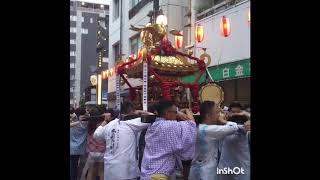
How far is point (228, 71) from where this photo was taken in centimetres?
875

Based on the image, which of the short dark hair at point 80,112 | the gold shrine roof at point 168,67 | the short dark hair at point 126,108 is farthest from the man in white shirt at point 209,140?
the gold shrine roof at point 168,67

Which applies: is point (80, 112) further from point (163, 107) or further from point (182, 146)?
point (182, 146)

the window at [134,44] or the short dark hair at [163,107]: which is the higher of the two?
the window at [134,44]

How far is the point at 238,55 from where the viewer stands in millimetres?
8844

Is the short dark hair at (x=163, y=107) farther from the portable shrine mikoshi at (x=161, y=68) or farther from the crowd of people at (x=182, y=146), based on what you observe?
the portable shrine mikoshi at (x=161, y=68)

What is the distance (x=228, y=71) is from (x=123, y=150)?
16.9 feet

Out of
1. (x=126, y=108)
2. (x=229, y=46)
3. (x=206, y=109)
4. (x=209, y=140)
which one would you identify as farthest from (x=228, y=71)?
(x=209, y=140)

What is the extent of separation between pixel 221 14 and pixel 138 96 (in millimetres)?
3192

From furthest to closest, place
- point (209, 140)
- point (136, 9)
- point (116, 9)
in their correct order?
point (136, 9) < point (116, 9) < point (209, 140)

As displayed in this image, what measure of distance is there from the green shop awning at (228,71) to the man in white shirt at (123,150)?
404 cm

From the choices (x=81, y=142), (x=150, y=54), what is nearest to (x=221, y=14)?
(x=150, y=54)

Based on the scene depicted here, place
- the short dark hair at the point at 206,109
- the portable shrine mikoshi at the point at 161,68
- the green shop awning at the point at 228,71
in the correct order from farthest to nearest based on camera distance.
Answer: the green shop awning at the point at 228,71 < the portable shrine mikoshi at the point at 161,68 < the short dark hair at the point at 206,109

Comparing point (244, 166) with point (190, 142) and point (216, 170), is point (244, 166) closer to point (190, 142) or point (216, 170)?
point (216, 170)

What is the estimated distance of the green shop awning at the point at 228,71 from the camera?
8203mm
